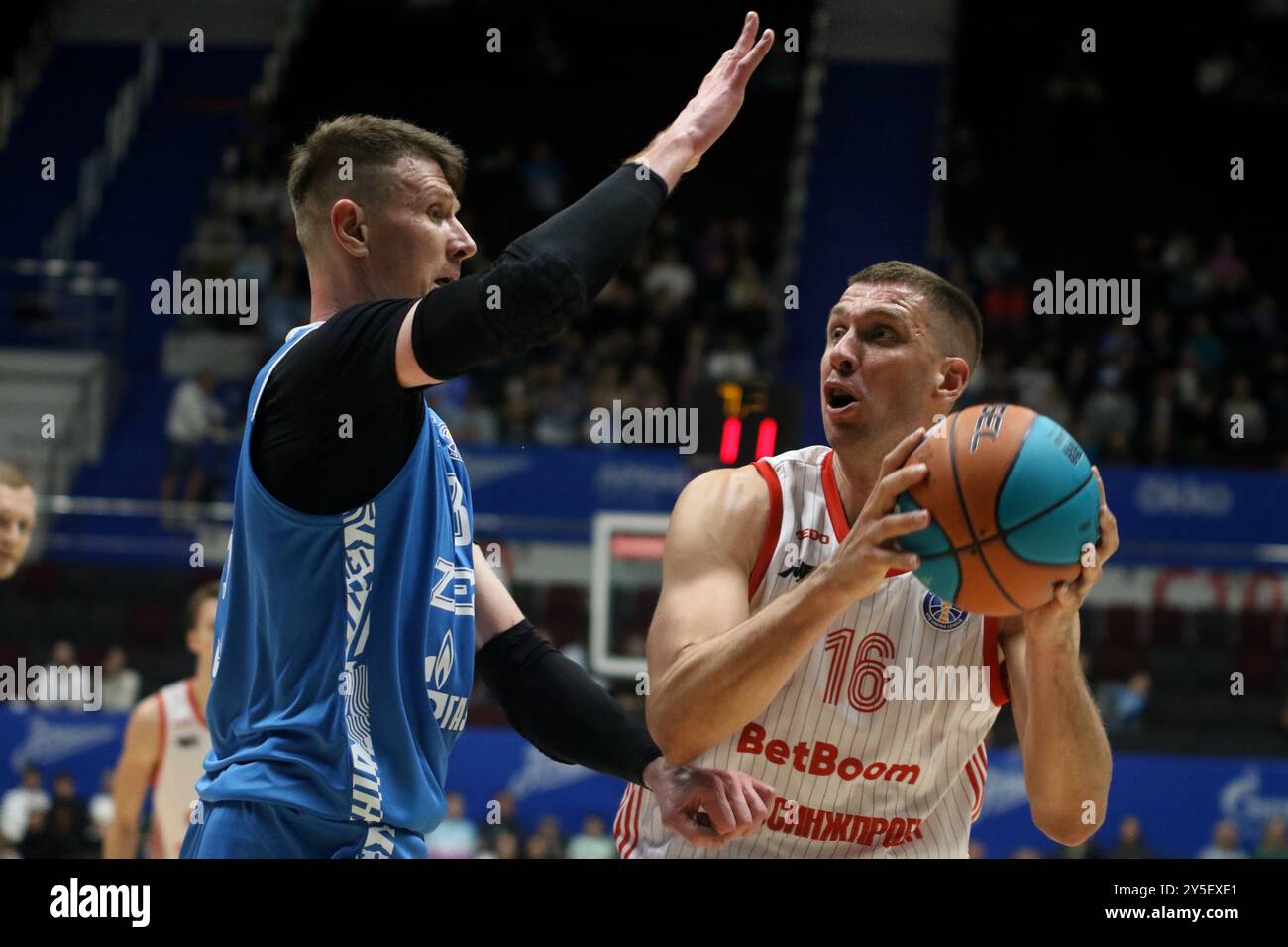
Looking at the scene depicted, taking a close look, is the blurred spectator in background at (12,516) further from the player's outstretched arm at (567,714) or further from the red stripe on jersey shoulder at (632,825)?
the red stripe on jersey shoulder at (632,825)

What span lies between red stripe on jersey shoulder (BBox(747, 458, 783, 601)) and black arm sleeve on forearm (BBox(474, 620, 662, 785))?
17.5 inches

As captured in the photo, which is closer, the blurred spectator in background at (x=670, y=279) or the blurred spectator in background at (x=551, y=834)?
the blurred spectator in background at (x=551, y=834)

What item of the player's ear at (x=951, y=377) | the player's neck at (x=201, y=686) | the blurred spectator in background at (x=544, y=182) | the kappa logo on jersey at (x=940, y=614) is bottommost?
the player's neck at (x=201, y=686)

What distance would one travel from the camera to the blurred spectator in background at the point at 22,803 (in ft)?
34.3

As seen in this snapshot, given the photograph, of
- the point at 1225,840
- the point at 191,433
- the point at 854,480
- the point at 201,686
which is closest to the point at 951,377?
the point at 854,480

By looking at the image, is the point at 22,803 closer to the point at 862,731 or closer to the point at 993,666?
the point at 862,731

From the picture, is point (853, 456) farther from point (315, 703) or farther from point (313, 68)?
point (313, 68)

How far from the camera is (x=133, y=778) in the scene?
22.7ft

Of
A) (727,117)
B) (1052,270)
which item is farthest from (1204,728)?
(727,117)

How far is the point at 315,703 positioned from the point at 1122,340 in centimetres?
1433

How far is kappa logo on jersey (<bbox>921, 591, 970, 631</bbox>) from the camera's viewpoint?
3867mm

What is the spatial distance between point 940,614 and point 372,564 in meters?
1.48

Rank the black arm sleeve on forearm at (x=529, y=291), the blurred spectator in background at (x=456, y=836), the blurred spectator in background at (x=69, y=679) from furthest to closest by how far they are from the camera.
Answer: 1. the blurred spectator in background at (x=69, y=679)
2. the blurred spectator in background at (x=456, y=836)
3. the black arm sleeve on forearm at (x=529, y=291)

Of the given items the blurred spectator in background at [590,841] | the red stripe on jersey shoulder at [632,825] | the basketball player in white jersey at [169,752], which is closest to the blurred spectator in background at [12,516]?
the basketball player in white jersey at [169,752]
